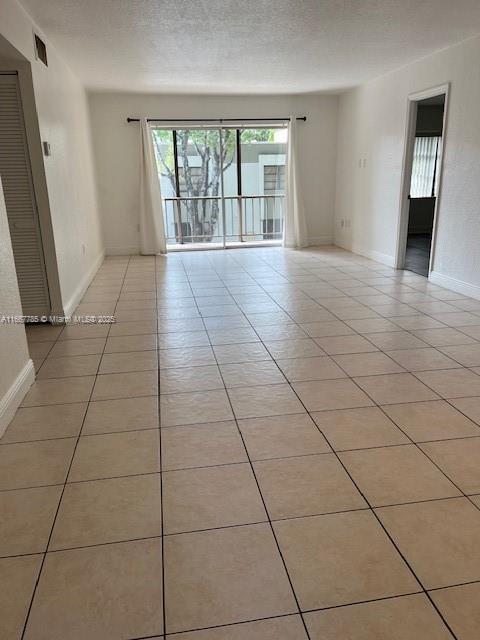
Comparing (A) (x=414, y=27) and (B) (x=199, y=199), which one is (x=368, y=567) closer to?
(A) (x=414, y=27)

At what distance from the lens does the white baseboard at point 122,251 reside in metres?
7.35

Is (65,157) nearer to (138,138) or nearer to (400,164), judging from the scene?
(138,138)

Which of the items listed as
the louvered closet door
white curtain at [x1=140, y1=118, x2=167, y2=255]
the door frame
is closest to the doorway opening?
the door frame

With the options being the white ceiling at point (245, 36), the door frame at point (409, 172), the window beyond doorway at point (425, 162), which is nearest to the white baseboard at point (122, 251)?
the white ceiling at point (245, 36)

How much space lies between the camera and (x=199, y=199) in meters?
7.72

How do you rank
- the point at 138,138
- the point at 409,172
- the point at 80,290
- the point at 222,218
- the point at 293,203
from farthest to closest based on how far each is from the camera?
1. the point at 222,218
2. the point at 293,203
3. the point at 138,138
4. the point at 409,172
5. the point at 80,290

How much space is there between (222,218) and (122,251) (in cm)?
169

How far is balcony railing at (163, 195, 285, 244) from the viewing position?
7.75 meters

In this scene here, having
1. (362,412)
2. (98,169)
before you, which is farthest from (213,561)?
(98,169)

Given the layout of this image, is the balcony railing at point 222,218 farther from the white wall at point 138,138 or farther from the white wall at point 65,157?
the white wall at point 65,157

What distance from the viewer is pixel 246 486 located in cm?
186

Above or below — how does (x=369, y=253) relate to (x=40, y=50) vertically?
below

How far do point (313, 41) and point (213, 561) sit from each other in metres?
4.29

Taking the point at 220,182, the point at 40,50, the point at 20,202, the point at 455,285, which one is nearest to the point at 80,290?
the point at 20,202
